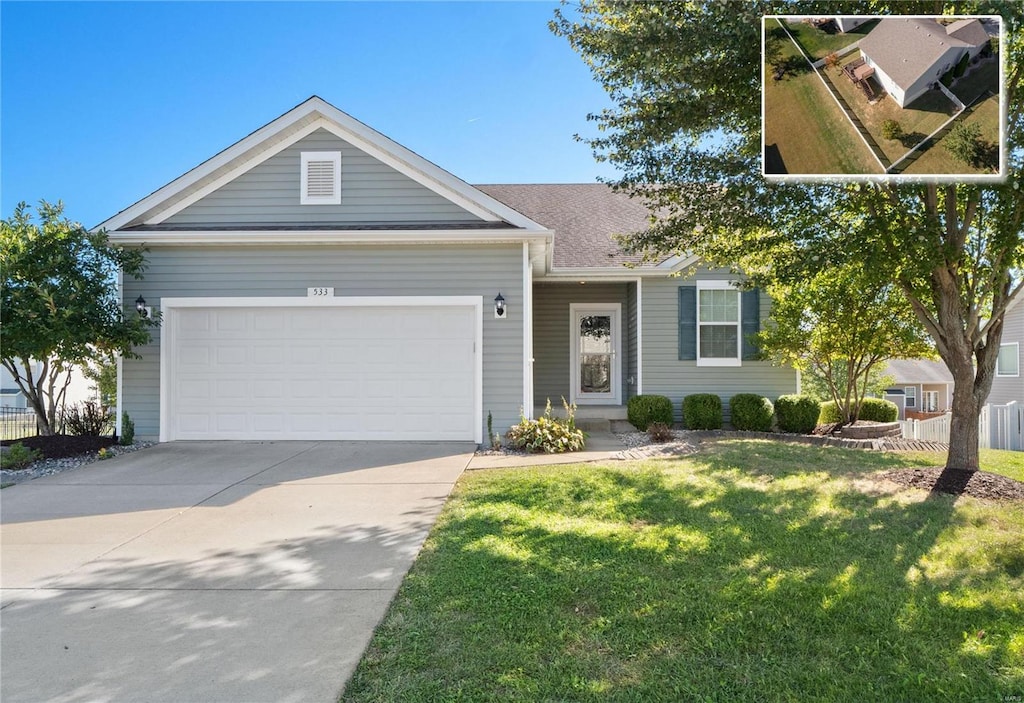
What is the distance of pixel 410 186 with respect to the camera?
888 centimetres

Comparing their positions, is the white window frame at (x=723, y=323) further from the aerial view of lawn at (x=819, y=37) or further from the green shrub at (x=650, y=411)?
the aerial view of lawn at (x=819, y=37)

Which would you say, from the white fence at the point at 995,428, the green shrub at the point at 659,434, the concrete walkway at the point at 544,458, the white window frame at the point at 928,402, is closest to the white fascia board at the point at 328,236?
the concrete walkway at the point at 544,458

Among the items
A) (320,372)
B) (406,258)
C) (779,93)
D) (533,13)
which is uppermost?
(533,13)

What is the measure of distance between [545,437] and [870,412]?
699 cm

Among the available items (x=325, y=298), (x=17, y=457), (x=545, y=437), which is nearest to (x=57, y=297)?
(x=17, y=457)

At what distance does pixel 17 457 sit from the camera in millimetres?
7070

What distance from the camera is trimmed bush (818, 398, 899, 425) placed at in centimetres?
1057

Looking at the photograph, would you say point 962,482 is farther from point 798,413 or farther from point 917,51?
point 798,413

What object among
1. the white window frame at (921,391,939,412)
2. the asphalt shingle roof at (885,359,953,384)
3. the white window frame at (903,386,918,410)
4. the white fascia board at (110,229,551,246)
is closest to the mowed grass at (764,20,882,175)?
the white fascia board at (110,229,551,246)

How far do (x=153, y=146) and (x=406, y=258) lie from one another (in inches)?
297

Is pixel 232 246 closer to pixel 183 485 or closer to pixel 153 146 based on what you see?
pixel 183 485

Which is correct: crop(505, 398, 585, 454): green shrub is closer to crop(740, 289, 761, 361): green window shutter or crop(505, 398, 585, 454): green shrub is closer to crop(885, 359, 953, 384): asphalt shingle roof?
crop(740, 289, 761, 361): green window shutter

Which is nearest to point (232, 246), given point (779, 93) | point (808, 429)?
point (779, 93)

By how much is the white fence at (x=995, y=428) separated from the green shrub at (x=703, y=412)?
3.78 meters
